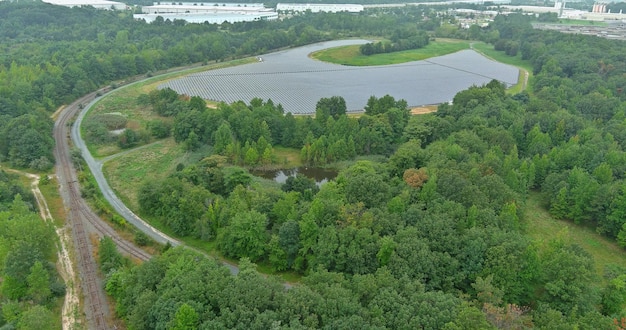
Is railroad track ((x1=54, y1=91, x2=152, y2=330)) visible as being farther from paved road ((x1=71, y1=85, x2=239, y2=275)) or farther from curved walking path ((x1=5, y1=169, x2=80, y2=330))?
paved road ((x1=71, y1=85, x2=239, y2=275))

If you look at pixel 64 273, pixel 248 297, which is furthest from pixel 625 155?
pixel 64 273

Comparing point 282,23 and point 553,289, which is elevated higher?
point 282,23

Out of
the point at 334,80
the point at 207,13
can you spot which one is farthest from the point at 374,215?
the point at 207,13

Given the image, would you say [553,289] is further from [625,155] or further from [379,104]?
[379,104]

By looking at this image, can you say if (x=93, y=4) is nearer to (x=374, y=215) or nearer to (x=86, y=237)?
(x=86, y=237)

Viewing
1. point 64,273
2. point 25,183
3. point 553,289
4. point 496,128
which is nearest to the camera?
point 553,289

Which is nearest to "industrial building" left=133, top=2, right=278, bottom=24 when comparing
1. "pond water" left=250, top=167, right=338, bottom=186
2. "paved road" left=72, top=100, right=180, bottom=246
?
"paved road" left=72, top=100, right=180, bottom=246
